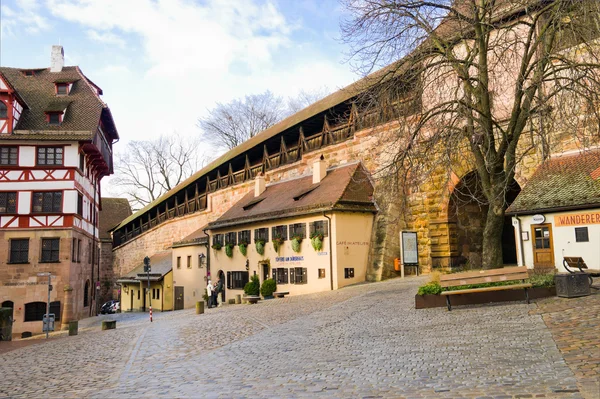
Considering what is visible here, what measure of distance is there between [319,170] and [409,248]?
858cm

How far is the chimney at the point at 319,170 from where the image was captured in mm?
30391

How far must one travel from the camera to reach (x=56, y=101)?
33844mm

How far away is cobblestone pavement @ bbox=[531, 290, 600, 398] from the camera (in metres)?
6.93

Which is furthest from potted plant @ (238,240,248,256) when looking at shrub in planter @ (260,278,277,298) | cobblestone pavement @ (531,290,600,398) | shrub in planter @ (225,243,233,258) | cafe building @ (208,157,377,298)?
cobblestone pavement @ (531,290,600,398)

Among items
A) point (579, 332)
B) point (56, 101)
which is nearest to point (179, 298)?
point (56, 101)

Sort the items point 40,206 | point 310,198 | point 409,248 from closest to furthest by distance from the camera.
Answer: point 409,248, point 310,198, point 40,206

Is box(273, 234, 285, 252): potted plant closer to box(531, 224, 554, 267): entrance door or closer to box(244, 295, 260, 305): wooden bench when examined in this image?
box(244, 295, 260, 305): wooden bench

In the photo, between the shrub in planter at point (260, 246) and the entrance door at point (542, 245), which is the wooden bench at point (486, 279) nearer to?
the entrance door at point (542, 245)

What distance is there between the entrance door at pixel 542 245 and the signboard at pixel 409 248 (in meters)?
5.49

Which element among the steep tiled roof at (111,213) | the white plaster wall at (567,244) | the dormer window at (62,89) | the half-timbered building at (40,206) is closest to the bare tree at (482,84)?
the white plaster wall at (567,244)

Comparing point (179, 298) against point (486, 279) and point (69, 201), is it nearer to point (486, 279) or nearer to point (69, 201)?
point (69, 201)

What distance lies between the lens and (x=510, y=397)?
6473mm

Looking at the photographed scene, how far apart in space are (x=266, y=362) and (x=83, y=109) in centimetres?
2821

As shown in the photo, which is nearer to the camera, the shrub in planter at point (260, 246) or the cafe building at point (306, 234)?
the cafe building at point (306, 234)
